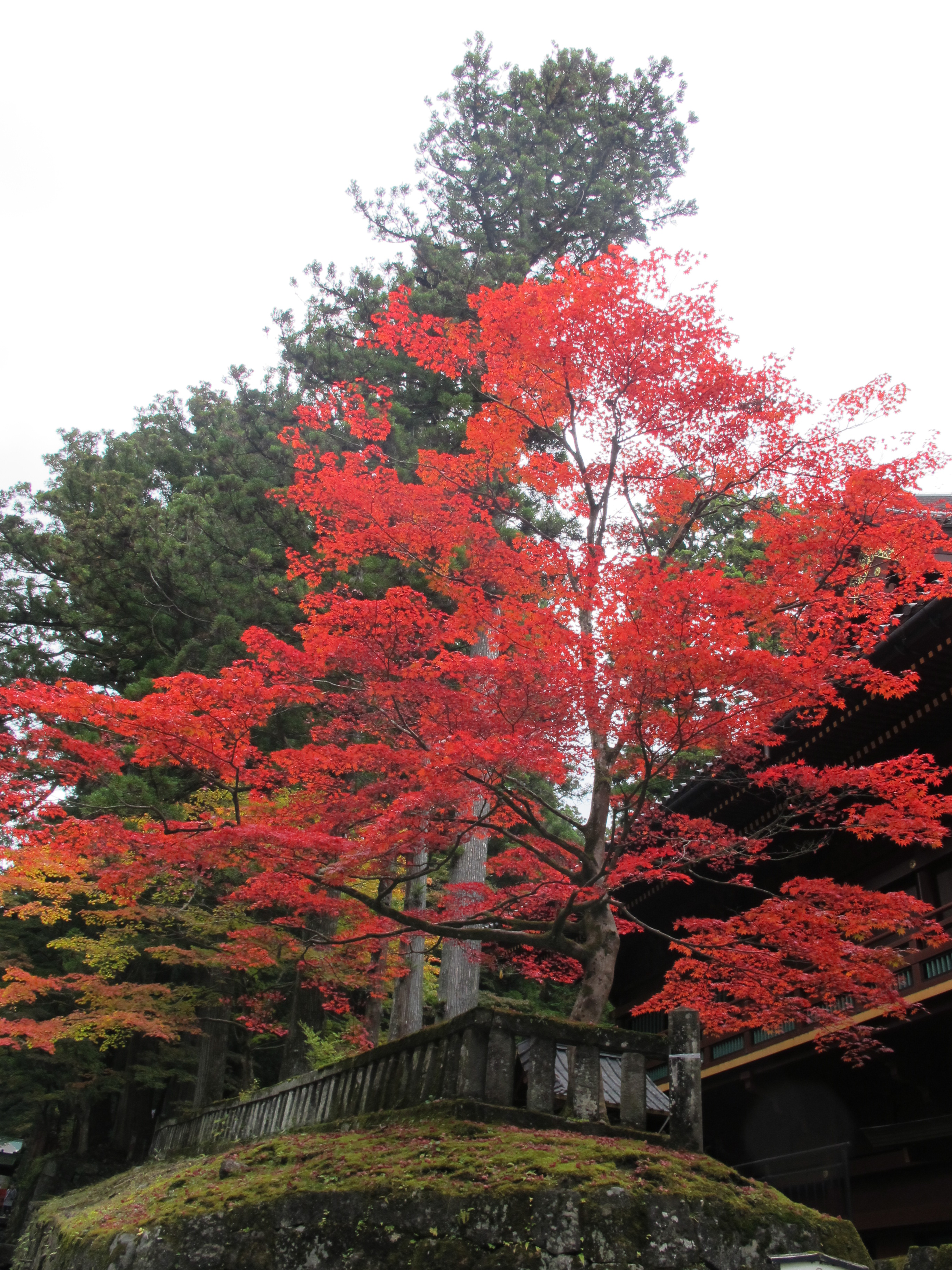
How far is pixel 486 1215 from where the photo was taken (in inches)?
169

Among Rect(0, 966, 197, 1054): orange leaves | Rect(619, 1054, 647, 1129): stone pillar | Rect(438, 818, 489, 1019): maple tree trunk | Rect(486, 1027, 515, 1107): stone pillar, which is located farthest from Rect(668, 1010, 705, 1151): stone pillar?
Rect(0, 966, 197, 1054): orange leaves

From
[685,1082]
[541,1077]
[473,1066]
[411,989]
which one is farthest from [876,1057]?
[473,1066]

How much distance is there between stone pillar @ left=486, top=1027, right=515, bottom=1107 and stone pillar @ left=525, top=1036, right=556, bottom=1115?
125 millimetres

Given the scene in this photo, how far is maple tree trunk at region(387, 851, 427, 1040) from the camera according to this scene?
13336 millimetres

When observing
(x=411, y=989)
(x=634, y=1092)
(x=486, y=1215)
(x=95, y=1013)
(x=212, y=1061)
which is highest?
(x=411, y=989)

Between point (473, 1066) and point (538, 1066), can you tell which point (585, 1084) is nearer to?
point (538, 1066)

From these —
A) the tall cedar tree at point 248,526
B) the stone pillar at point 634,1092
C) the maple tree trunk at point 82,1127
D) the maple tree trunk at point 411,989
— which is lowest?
the maple tree trunk at point 82,1127

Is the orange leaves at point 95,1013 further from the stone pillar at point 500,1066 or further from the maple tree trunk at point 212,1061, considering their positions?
the stone pillar at point 500,1066

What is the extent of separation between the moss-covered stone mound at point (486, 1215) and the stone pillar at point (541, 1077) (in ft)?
0.92

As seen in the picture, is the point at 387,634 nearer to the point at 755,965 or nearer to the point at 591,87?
the point at 755,965

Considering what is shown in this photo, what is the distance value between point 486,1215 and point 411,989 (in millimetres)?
9651

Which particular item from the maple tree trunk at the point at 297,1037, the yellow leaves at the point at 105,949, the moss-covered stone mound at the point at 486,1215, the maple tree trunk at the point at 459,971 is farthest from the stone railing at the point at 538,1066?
the yellow leaves at the point at 105,949

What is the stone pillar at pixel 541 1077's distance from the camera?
532cm

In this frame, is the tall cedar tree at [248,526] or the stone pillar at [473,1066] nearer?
the stone pillar at [473,1066]
